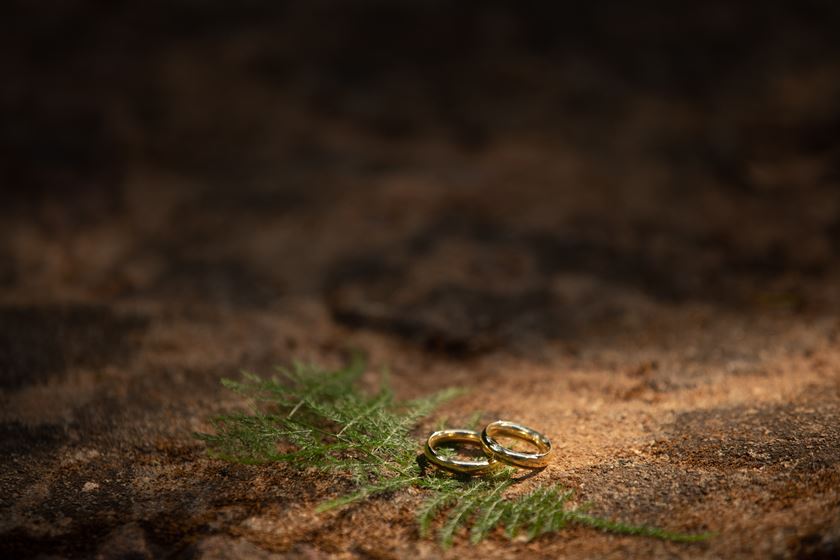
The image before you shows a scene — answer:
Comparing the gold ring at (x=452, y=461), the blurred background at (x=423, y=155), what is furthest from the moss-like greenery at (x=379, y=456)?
the blurred background at (x=423, y=155)

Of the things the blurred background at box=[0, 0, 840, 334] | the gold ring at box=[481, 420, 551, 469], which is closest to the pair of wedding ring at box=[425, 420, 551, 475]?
the gold ring at box=[481, 420, 551, 469]

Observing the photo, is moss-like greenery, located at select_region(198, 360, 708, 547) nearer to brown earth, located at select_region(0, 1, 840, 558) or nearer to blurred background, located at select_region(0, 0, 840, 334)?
brown earth, located at select_region(0, 1, 840, 558)

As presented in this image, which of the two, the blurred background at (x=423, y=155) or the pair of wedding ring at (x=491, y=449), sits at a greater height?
the blurred background at (x=423, y=155)

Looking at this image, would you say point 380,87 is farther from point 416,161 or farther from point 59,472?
point 59,472

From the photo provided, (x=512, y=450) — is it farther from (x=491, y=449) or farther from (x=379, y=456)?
(x=379, y=456)

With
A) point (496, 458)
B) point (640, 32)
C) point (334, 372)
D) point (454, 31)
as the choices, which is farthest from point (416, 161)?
point (496, 458)

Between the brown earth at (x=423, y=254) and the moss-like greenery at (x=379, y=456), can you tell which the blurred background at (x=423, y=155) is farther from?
the moss-like greenery at (x=379, y=456)

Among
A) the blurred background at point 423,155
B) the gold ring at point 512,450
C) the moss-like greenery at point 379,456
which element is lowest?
the moss-like greenery at point 379,456
